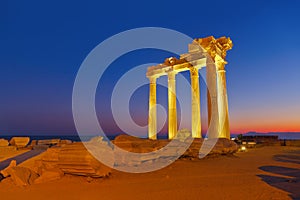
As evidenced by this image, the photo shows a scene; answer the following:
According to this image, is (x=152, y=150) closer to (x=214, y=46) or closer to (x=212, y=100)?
(x=212, y=100)

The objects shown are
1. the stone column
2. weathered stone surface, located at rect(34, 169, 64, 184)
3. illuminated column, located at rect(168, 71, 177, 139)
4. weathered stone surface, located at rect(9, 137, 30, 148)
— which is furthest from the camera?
the stone column

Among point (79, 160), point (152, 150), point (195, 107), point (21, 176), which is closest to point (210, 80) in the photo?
point (195, 107)

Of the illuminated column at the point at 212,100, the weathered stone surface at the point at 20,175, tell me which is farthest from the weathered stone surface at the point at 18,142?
the illuminated column at the point at 212,100

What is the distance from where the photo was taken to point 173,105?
Answer: 2625cm

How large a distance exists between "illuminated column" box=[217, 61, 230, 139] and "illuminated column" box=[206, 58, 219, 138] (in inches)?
53.7

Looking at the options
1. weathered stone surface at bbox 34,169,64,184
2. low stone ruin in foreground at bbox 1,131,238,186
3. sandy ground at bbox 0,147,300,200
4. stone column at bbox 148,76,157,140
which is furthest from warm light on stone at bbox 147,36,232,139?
weathered stone surface at bbox 34,169,64,184

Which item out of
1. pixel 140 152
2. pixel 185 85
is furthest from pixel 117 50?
pixel 140 152

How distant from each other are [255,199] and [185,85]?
23165 millimetres

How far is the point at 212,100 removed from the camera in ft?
65.9

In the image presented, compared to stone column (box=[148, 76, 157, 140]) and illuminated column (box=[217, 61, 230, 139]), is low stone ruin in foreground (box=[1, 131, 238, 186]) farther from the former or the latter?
stone column (box=[148, 76, 157, 140])

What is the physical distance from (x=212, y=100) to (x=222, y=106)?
179 centimetres

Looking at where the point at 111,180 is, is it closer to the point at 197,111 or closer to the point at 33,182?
the point at 33,182

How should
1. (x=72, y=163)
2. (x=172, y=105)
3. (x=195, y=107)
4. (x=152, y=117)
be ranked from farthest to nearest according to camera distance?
1. (x=152, y=117)
2. (x=172, y=105)
3. (x=195, y=107)
4. (x=72, y=163)

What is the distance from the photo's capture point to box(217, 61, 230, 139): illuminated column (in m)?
20.5
